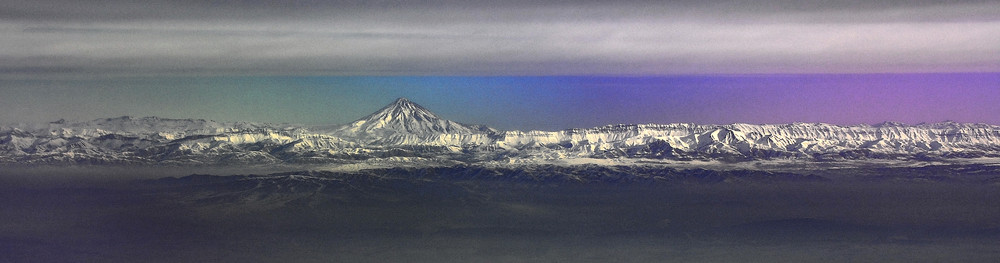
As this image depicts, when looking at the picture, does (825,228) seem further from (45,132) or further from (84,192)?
(45,132)

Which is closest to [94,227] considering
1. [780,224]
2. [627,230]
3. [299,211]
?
[299,211]

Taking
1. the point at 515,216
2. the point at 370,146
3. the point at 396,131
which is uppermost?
the point at 396,131

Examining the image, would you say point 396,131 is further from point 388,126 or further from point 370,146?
point 370,146

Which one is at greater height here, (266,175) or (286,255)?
(266,175)

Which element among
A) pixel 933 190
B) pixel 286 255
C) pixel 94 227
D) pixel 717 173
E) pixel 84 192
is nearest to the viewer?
pixel 286 255

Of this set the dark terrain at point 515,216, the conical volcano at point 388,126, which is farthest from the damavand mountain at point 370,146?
the dark terrain at point 515,216

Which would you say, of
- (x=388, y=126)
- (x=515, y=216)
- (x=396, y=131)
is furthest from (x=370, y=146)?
(x=515, y=216)

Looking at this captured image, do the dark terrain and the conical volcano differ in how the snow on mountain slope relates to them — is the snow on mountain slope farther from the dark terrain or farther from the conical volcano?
the dark terrain

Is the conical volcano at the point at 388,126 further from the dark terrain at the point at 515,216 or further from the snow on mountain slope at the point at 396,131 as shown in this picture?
the dark terrain at the point at 515,216

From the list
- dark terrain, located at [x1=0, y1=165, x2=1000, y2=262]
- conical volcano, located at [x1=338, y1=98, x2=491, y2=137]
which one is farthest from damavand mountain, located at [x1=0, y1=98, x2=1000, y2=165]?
dark terrain, located at [x1=0, y1=165, x2=1000, y2=262]
